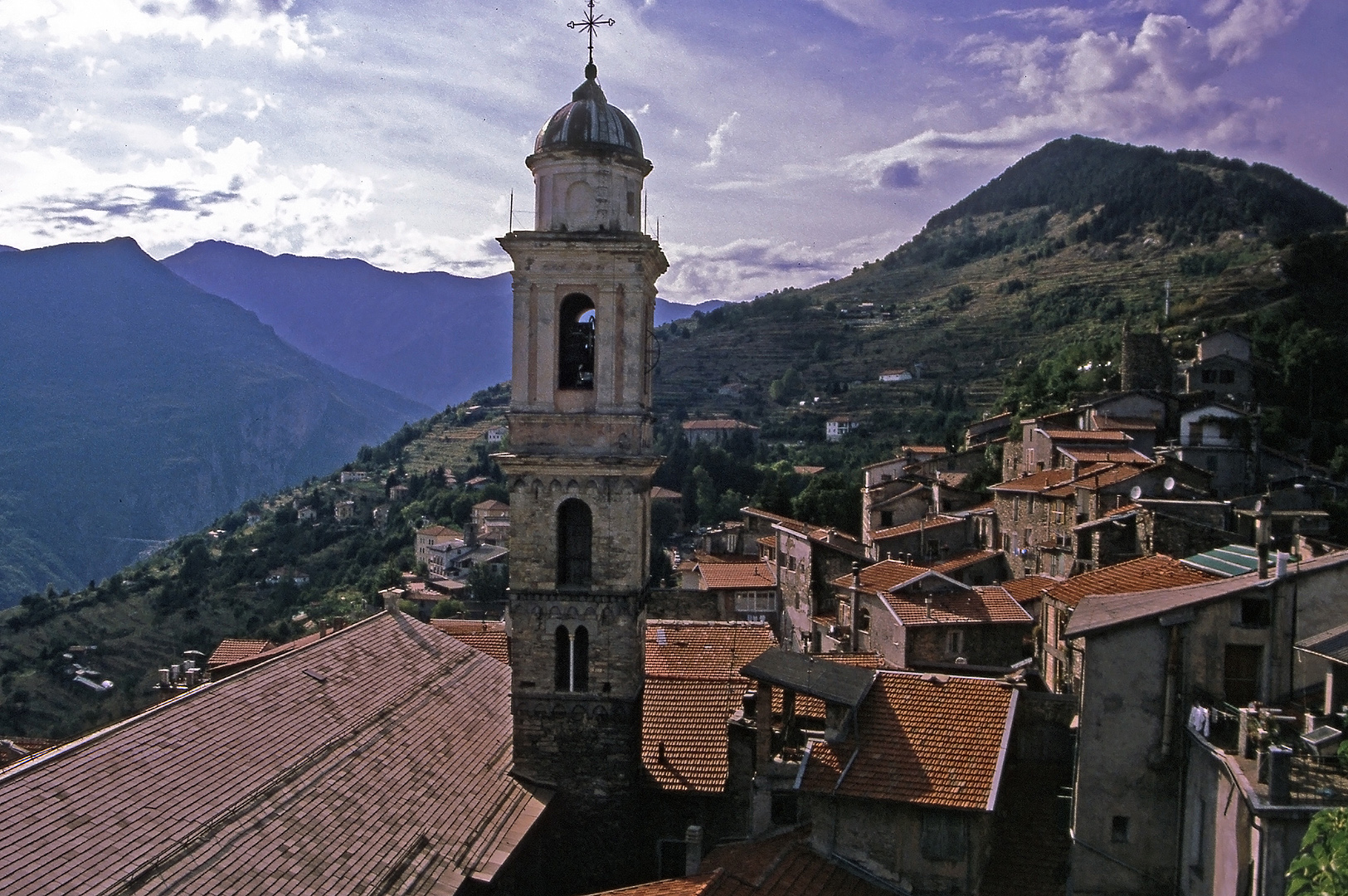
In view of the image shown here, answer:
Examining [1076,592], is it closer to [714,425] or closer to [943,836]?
[943,836]

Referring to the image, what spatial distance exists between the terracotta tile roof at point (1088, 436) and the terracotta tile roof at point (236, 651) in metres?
29.7

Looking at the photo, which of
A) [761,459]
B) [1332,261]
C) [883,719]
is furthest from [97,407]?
[883,719]

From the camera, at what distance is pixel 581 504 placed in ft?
55.6

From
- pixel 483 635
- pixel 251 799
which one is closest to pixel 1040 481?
pixel 483 635

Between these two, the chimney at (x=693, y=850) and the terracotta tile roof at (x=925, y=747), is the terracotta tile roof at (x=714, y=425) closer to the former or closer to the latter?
the terracotta tile roof at (x=925, y=747)

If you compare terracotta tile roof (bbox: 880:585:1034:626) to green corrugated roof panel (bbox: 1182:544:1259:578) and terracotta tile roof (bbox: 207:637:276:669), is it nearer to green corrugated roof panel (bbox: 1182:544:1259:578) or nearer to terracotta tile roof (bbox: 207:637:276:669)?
green corrugated roof panel (bbox: 1182:544:1259:578)

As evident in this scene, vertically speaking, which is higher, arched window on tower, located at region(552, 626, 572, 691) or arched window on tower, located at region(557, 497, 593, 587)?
arched window on tower, located at region(557, 497, 593, 587)

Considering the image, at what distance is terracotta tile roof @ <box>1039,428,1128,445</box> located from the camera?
3978 cm

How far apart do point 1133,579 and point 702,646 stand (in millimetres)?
11141

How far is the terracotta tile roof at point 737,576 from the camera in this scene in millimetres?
42812

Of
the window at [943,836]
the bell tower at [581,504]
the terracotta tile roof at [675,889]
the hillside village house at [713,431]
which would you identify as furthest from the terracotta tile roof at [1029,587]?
the hillside village house at [713,431]

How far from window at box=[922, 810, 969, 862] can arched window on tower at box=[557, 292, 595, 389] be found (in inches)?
332

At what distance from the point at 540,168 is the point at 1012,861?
42.8 feet

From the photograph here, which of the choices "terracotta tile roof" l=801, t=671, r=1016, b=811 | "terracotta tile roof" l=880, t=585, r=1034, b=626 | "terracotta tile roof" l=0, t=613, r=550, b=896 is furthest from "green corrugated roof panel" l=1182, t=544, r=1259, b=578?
"terracotta tile roof" l=0, t=613, r=550, b=896
